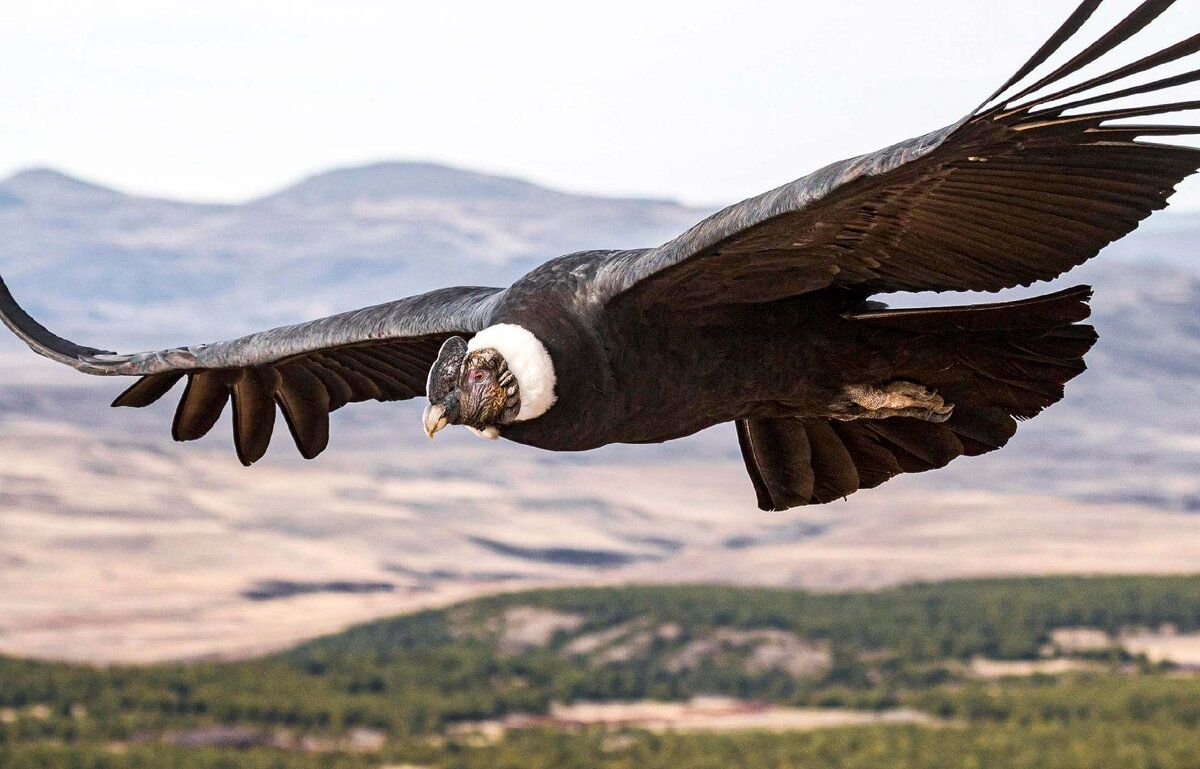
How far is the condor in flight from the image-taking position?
488cm

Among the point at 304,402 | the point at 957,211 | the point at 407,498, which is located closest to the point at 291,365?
the point at 304,402

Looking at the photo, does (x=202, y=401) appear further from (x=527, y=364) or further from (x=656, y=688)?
(x=656, y=688)

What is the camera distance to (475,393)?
5.41 metres

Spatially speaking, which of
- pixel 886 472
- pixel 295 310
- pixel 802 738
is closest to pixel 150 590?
pixel 802 738

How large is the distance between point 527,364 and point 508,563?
142 ft

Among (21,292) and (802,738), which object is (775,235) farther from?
(21,292)

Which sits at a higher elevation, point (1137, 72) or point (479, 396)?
point (1137, 72)

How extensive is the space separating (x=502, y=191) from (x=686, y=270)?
10367 cm

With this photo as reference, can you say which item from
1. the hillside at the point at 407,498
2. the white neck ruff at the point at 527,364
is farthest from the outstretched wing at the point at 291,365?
the hillside at the point at 407,498

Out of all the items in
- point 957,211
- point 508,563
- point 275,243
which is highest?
point 275,243

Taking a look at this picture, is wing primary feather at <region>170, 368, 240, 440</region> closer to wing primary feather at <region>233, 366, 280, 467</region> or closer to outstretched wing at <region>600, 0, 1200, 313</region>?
wing primary feather at <region>233, 366, 280, 467</region>

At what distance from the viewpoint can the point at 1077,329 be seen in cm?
629

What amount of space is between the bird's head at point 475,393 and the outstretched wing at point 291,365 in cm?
69

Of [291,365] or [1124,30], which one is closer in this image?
[1124,30]
